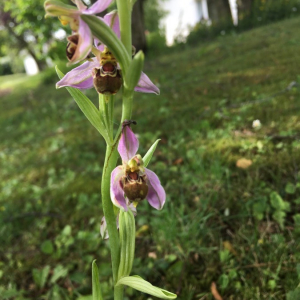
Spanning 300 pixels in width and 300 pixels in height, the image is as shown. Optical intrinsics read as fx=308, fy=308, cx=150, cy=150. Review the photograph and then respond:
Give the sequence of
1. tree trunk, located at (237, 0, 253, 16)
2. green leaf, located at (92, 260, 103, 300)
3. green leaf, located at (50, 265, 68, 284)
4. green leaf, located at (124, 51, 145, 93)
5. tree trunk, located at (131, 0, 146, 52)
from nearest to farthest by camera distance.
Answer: green leaf, located at (124, 51, 145, 93) → green leaf, located at (92, 260, 103, 300) → green leaf, located at (50, 265, 68, 284) → tree trunk, located at (131, 0, 146, 52) → tree trunk, located at (237, 0, 253, 16)

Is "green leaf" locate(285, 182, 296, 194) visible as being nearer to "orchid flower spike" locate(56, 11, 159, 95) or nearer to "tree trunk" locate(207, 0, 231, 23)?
"orchid flower spike" locate(56, 11, 159, 95)

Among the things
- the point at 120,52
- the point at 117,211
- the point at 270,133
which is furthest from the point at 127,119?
the point at 270,133

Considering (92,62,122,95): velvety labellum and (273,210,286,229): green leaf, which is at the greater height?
(92,62,122,95): velvety labellum

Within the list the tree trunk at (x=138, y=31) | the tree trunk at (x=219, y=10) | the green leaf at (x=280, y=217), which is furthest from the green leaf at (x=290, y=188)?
the tree trunk at (x=219, y=10)

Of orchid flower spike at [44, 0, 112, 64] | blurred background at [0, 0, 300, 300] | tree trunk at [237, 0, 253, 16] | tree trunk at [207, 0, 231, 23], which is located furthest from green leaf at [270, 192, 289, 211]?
tree trunk at [207, 0, 231, 23]

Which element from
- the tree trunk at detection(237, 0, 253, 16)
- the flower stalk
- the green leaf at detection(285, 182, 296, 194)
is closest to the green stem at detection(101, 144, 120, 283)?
the flower stalk

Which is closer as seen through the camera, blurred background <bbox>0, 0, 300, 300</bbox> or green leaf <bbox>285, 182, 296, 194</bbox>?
blurred background <bbox>0, 0, 300, 300</bbox>

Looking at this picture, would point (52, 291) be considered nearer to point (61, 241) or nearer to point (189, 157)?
point (61, 241)

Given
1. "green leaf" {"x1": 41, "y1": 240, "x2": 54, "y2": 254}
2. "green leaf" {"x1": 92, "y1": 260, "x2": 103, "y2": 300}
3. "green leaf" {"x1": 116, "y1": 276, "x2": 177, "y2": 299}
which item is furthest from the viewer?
"green leaf" {"x1": 41, "y1": 240, "x2": 54, "y2": 254}

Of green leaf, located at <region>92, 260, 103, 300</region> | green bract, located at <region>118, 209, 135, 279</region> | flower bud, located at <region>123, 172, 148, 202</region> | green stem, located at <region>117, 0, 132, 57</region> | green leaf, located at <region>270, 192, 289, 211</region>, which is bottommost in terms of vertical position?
green leaf, located at <region>270, 192, 289, 211</region>
